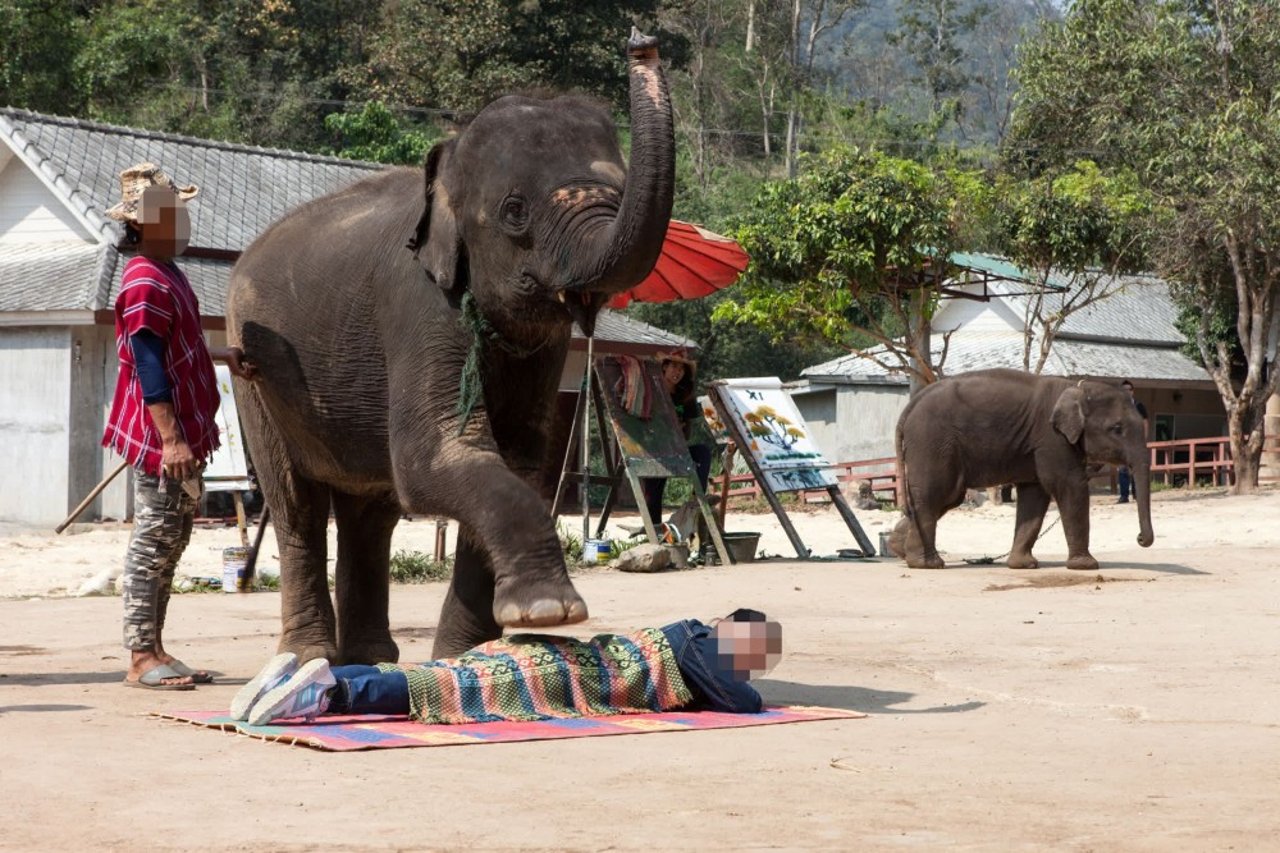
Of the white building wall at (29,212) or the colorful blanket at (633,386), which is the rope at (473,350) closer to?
the colorful blanket at (633,386)

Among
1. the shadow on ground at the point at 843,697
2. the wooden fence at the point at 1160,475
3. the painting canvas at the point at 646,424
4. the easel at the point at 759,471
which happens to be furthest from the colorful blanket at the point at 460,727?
the wooden fence at the point at 1160,475

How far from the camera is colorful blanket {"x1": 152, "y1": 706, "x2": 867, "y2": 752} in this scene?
220 inches

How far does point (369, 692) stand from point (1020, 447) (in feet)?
33.0

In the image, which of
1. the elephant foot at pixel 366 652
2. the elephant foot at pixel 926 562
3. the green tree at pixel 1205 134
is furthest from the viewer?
the green tree at pixel 1205 134

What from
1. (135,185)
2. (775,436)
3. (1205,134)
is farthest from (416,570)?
(1205,134)

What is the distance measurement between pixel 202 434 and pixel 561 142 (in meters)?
2.06

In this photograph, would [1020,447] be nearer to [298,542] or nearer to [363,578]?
[363,578]

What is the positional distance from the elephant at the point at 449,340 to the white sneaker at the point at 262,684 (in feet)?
2.40

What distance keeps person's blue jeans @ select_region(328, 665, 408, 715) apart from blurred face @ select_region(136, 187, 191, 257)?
2.15 metres

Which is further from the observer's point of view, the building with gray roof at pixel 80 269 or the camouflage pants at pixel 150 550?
the building with gray roof at pixel 80 269

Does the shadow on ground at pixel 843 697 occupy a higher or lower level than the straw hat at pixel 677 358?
lower

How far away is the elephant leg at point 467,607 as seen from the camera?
22.7ft

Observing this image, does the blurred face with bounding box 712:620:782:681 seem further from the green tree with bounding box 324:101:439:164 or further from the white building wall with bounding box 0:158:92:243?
the green tree with bounding box 324:101:439:164

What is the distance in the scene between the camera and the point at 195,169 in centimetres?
2545
